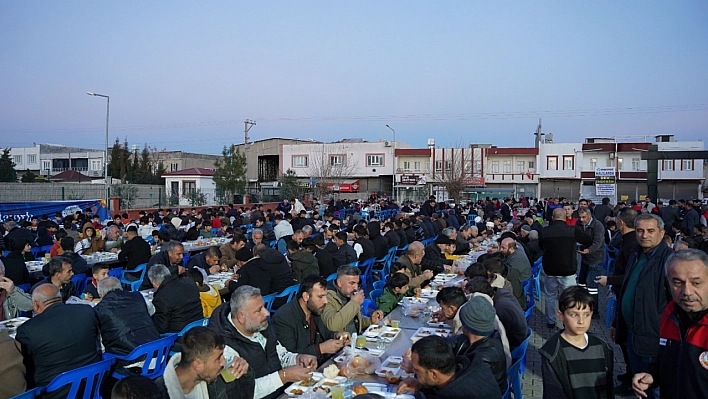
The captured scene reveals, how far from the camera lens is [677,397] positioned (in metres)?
2.99

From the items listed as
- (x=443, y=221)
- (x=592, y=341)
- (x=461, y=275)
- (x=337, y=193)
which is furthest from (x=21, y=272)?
(x=337, y=193)

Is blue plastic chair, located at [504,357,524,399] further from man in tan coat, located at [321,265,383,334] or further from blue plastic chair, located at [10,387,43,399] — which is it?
blue plastic chair, located at [10,387,43,399]

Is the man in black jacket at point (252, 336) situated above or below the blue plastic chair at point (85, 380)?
above

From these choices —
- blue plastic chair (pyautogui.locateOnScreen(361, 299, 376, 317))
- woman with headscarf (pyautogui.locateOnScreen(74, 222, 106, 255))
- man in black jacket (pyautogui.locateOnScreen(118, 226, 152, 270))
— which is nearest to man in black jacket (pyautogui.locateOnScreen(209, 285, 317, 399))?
Answer: blue plastic chair (pyautogui.locateOnScreen(361, 299, 376, 317))

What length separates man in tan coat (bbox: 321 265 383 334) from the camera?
549cm

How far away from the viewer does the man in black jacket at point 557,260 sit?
324 inches

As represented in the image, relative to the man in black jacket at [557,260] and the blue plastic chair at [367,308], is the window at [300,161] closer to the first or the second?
the man in black jacket at [557,260]

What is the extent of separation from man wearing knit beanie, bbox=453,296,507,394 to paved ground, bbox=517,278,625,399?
211 centimetres

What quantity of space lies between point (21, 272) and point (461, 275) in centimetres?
704

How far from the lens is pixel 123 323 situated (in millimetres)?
5203

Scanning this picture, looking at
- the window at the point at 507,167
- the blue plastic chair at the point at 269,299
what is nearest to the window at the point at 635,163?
the window at the point at 507,167

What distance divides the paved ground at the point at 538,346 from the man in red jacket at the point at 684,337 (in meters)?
2.73

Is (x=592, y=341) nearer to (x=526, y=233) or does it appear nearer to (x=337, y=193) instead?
(x=526, y=233)

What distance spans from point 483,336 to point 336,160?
47.9m
